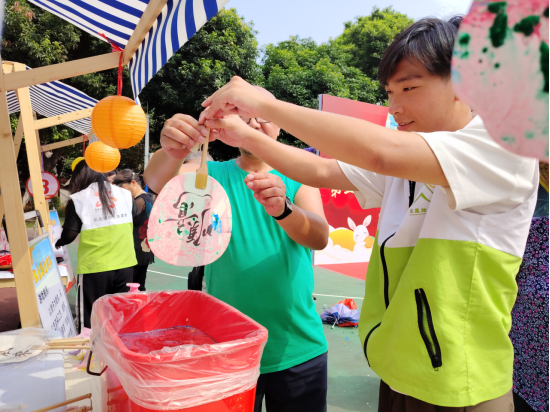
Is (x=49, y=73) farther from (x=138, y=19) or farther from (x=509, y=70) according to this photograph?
(x=509, y=70)

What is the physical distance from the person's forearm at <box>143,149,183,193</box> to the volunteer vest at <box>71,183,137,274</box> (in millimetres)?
2358

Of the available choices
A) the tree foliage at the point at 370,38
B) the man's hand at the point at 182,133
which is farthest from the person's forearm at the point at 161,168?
the tree foliage at the point at 370,38

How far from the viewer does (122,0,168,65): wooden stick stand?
1699 mm

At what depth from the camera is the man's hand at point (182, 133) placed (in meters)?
1.25

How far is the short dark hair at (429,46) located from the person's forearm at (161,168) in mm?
831

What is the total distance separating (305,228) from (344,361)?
107 inches

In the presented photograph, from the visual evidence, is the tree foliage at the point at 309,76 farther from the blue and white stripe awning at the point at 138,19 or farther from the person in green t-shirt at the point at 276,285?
the person in green t-shirt at the point at 276,285

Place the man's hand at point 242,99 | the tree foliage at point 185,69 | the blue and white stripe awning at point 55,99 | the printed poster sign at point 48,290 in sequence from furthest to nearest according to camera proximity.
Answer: the tree foliage at point 185,69 → the blue and white stripe awning at point 55,99 → the printed poster sign at point 48,290 → the man's hand at point 242,99

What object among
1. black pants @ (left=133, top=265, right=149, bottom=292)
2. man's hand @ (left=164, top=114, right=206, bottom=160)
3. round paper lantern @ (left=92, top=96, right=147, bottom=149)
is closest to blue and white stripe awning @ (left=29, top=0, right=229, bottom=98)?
round paper lantern @ (left=92, top=96, right=147, bottom=149)

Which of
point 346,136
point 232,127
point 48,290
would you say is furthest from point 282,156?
point 48,290

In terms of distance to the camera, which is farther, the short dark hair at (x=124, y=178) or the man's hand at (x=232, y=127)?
the short dark hair at (x=124, y=178)

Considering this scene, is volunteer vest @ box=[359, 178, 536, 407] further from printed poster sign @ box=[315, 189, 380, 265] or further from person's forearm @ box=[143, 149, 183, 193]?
printed poster sign @ box=[315, 189, 380, 265]

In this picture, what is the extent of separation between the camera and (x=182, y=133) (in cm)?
127

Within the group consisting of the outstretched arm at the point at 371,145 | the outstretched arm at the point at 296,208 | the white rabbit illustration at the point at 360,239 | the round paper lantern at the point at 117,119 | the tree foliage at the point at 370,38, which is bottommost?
the white rabbit illustration at the point at 360,239
